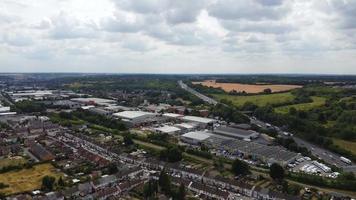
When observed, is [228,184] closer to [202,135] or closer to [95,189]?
[95,189]

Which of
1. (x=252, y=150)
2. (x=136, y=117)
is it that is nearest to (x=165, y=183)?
(x=252, y=150)

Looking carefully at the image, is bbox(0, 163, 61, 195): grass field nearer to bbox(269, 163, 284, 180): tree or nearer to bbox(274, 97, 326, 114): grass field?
bbox(269, 163, 284, 180): tree

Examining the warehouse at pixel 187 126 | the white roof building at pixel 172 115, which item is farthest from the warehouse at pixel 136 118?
the warehouse at pixel 187 126

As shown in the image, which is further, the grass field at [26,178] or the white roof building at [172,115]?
the white roof building at [172,115]

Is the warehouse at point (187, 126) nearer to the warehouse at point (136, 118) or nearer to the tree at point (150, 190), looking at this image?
the warehouse at point (136, 118)

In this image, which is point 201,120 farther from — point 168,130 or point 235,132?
point 235,132
